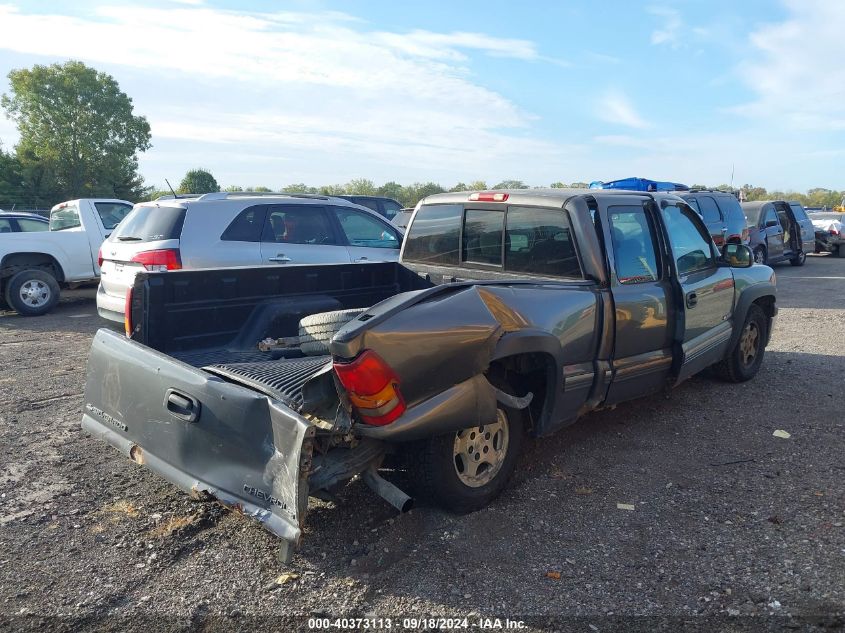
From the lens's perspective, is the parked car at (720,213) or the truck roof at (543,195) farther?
the parked car at (720,213)

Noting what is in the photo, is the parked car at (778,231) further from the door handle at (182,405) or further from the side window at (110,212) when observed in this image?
the door handle at (182,405)

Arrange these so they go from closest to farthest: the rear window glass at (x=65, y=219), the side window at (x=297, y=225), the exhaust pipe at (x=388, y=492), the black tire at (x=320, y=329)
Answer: the exhaust pipe at (x=388, y=492)
the black tire at (x=320, y=329)
the side window at (x=297, y=225)
the rear window glass at (x=65, y=219)

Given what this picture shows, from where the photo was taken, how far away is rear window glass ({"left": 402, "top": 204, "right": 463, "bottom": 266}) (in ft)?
16.8

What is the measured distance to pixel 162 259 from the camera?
7.66 metres

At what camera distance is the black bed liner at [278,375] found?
3.19 meters

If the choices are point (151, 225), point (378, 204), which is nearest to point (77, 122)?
point (378, 204)

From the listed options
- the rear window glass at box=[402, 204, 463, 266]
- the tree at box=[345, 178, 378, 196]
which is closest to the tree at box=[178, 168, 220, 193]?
the tree at box=[345, 178, 378, 196]

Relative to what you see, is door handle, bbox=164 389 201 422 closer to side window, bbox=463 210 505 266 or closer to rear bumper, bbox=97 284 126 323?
side window, bbox=463 210 505 266

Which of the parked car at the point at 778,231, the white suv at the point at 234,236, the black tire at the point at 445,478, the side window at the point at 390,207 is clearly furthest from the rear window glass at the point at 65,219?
the parked car at the point at 778,231

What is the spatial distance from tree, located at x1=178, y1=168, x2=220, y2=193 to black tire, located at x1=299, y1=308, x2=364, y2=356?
30.4m

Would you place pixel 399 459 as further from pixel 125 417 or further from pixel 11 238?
A: pixel 11 238

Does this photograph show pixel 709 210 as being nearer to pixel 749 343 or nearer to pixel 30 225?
pixel 749 343

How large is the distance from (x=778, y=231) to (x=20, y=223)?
16152 mm

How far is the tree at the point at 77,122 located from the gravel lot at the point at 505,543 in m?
48.0
